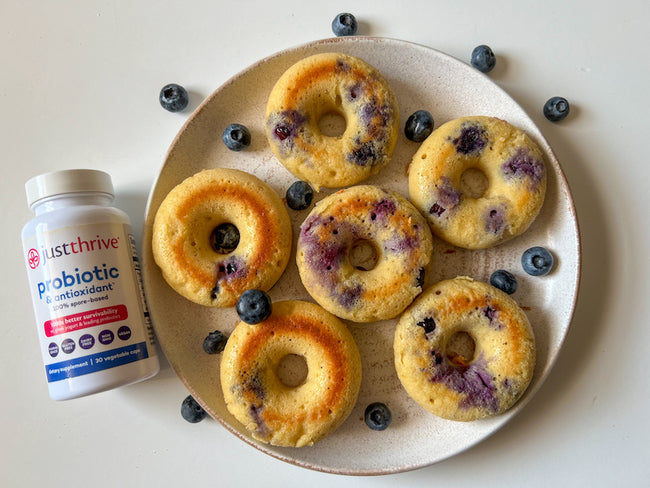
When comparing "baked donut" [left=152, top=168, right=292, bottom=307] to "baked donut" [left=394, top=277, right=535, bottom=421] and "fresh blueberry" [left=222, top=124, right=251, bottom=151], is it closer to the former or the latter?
"fresh blueberry" [left=222, top=124, right=251, bottom=151]

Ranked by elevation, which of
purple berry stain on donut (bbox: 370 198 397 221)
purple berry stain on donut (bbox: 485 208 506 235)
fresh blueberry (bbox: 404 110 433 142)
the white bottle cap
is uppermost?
fresh blueberry (bbox: 404 110 433 142)

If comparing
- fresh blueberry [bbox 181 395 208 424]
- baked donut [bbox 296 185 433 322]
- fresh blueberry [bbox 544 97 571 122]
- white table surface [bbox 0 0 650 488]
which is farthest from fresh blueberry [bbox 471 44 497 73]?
fresh blueberry [bbox 181 395 208 424]

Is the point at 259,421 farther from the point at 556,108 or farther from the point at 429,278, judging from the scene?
the point at 556,108

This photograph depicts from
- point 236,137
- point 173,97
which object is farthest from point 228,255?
point 173,97

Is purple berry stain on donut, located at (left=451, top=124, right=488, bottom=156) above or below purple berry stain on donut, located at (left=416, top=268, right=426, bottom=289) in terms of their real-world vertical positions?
above

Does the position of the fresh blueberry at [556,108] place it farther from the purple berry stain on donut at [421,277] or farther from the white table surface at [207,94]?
the purple berry stain on donut at [421,277]

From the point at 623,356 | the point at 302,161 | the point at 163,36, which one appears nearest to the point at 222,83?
the point at 163,36

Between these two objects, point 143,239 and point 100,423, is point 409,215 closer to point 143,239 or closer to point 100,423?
point 143,239
